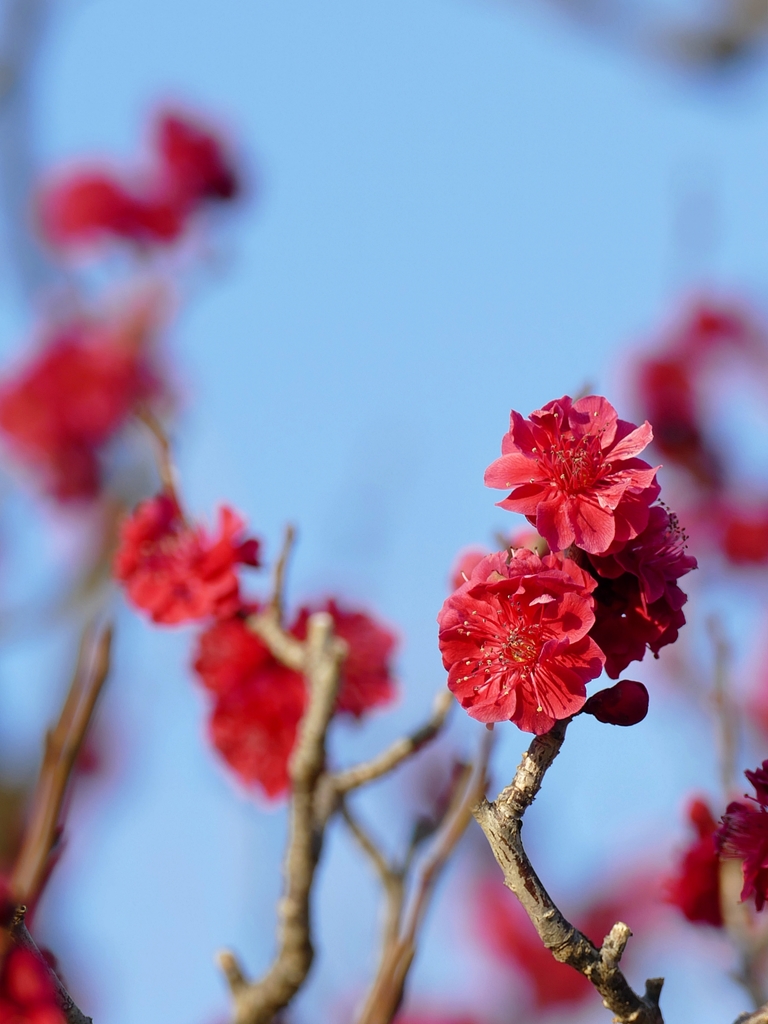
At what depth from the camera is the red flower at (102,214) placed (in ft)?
16.4

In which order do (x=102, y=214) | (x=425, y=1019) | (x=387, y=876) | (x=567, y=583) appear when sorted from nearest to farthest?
1. (x=567, y=583)
2. (x=387, y=876)
3. (x=425, y=1019)
4. (x=102, y=214)

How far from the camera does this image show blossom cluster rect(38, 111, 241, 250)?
16.6 ft

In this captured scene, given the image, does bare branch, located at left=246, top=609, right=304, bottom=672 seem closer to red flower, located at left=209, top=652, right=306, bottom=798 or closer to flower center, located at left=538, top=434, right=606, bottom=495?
red flower, located at left=209, top=652, right=306, bottom=798

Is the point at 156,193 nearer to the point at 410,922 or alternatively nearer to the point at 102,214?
the point at 102,214

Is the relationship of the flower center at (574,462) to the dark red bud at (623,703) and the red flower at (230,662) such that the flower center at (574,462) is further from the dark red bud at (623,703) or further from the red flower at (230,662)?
the red flower at (230,662)

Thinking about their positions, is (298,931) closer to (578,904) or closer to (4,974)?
(4,974)

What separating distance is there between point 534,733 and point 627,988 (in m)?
0.27

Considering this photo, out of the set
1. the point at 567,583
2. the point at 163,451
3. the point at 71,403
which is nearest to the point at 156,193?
the point at 71,403

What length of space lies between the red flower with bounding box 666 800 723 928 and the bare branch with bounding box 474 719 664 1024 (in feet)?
1.69

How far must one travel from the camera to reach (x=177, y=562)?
2.31m

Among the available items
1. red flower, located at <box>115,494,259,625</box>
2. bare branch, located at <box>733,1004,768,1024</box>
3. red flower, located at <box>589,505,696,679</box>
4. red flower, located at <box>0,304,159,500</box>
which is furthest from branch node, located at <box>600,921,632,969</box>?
red flower, located at <box>0,304,159,500</box>

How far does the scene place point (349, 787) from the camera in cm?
194

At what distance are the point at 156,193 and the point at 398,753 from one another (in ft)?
12.4

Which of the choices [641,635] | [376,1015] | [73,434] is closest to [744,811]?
[641,635]
